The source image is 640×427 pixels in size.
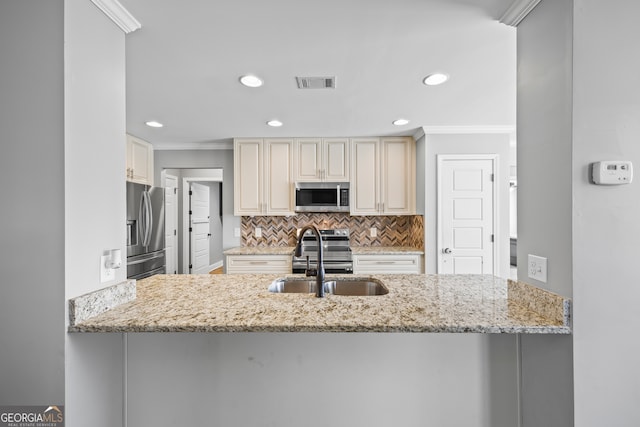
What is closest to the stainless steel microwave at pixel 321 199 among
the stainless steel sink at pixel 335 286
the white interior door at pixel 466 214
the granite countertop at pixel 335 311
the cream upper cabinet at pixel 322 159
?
the cream upper cabinet at pixel 322 159

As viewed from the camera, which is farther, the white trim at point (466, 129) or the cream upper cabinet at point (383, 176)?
the cream upper cabinet at point (383, 176)

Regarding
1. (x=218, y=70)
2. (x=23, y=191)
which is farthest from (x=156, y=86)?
(x=23, y=191)

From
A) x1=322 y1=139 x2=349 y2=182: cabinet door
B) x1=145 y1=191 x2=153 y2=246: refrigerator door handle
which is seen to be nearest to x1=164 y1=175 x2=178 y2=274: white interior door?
x1=145 y1=191 x2=153 y2=246: refrigerator door handle

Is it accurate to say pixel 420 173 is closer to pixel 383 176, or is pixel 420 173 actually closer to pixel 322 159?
pixel 383 176

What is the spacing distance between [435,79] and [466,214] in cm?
186

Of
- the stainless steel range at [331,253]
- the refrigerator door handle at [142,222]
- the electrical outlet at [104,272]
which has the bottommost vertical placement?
the stainless steel range at [331,253]

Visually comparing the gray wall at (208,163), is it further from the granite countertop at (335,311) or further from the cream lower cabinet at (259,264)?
the granite countertop at (335,311)

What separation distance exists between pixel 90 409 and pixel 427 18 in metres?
2.28

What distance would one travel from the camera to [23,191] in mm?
1143

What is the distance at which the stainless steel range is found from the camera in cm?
365

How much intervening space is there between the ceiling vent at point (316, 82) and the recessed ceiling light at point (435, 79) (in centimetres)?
66

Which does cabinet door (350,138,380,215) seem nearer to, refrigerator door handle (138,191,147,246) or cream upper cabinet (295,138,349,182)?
cream upper cabinet (295,138,349,182)

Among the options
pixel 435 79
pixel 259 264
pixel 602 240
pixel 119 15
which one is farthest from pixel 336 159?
pixel 602 240

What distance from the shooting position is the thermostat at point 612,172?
111cm
